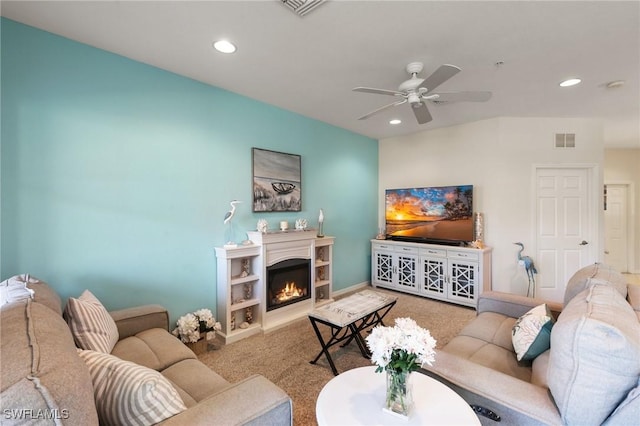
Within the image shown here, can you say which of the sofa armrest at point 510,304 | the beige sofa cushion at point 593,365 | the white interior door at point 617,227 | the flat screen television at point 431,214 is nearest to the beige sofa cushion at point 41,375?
the beige sofa cushion at point 593,365

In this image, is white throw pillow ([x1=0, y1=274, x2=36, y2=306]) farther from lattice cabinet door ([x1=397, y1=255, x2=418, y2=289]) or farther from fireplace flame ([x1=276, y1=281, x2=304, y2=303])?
lattice cabinet door ([x1=397, y1=255, x2=418, y2=289])

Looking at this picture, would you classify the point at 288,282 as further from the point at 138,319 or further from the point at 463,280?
the point at 463,280

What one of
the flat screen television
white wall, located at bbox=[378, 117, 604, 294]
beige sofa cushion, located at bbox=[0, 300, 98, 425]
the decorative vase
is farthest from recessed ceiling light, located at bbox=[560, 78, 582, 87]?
beige sofa cushion, located at bbox=[0, 300, 98, 425]

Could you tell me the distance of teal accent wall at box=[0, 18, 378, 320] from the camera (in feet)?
6.71

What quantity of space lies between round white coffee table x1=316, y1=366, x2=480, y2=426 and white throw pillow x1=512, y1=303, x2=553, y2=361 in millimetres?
743

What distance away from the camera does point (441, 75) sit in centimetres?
197

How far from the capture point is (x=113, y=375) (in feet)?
3.62

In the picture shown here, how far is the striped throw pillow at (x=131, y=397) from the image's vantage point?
102 cm

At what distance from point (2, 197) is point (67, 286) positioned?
0.77m

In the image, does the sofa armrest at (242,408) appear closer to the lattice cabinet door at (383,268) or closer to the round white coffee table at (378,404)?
the round white coffee table at (378,404)

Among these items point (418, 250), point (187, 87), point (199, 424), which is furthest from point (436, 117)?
point (199, 424)

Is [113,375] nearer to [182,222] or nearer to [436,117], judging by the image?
[182,222]

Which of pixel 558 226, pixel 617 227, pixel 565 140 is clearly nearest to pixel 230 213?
pixel 558 226

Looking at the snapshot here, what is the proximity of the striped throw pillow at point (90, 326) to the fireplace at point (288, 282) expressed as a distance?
1.69m
